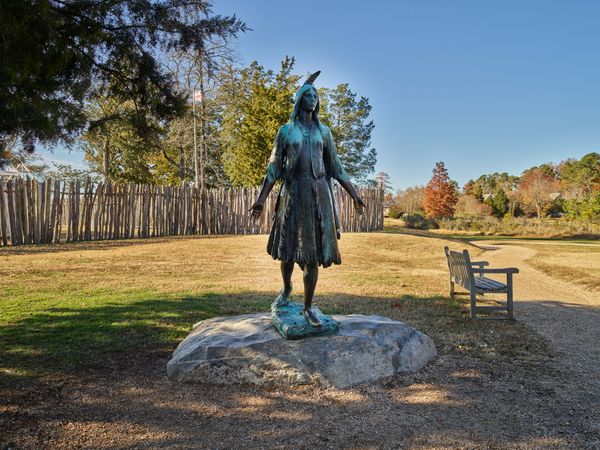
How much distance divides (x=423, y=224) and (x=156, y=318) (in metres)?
30.6

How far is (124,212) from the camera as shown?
16641 mm

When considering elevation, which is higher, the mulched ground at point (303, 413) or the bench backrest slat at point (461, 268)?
the bench backrest slat at point (461, 268)

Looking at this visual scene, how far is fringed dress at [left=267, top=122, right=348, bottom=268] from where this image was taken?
13.7 ft

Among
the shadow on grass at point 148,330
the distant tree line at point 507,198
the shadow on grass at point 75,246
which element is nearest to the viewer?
the shadow on grass at point 148,330

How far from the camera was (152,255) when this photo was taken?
1278 cm

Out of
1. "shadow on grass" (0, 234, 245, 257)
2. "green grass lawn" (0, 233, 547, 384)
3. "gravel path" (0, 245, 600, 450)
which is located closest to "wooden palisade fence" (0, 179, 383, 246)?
"shadow on grass" (0, 234, 245, 257)

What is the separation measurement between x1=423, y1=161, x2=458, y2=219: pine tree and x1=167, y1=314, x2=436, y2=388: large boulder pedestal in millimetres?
41614

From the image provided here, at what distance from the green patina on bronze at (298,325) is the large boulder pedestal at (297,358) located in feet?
0.20

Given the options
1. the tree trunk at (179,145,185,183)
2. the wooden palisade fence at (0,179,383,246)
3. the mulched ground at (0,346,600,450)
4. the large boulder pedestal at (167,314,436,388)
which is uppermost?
the tree trunk at (179,145,185,183)

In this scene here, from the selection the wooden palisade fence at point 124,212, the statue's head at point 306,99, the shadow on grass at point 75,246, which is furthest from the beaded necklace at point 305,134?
the wooden palisade fence at point 124,212

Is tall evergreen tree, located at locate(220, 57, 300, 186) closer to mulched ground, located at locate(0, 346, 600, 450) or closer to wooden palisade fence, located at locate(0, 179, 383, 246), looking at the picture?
wooden palisade fence, located at locate(0, 179, 383, 246)

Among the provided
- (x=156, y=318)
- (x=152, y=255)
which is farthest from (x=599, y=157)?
(x=156, y=318)

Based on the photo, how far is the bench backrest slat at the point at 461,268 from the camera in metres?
6.71

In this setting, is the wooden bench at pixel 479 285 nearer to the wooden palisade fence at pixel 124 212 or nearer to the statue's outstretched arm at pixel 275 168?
the statue's outstretched arm at pixel 275 168
